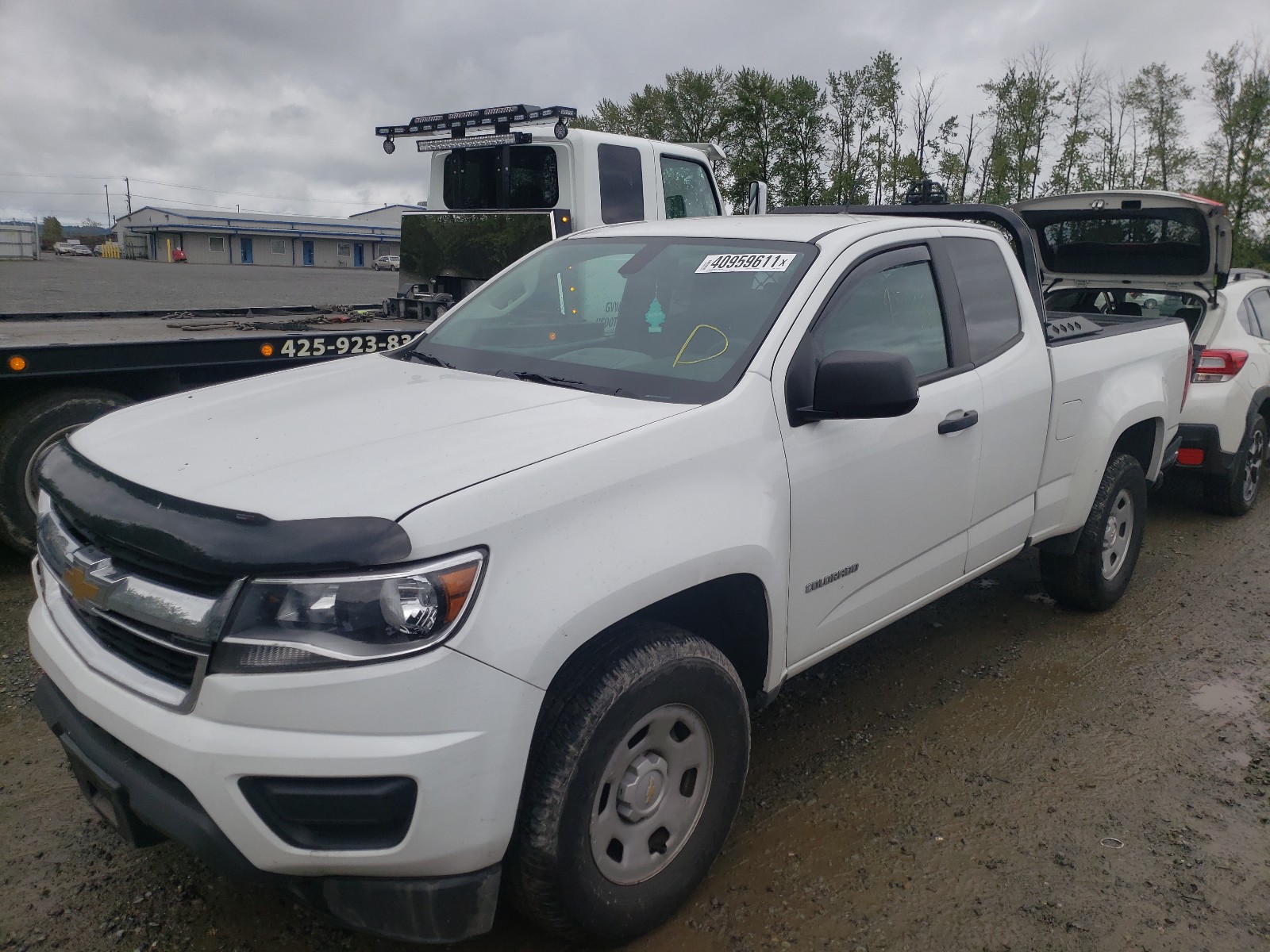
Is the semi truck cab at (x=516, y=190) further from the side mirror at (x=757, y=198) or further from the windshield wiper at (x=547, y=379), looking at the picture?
the windshield wiper at (x=547, y=379)

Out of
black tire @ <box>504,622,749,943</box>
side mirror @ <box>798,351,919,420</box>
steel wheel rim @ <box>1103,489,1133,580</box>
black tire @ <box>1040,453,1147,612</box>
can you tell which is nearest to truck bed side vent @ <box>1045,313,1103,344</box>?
black tire @ <box>1040,453,1147,612</box>

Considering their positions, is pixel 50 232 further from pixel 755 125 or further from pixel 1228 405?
pixel 1228 405

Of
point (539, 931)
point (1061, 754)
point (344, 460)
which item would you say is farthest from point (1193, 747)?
point (344, 460)

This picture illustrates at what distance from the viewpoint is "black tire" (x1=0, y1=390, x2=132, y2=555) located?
4777 mm

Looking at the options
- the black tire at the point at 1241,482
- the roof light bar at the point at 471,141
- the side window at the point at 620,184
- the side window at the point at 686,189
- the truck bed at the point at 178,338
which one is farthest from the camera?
the side window at the point at 686,189

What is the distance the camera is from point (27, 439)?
189 inches

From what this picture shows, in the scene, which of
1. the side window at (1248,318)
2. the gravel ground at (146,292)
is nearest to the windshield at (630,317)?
the side window at (1248,318)

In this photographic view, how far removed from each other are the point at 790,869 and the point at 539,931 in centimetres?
78

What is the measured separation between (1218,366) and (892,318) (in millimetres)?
4423

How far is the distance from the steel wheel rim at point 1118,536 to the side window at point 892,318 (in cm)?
177

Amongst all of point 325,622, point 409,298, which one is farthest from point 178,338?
point 325,622

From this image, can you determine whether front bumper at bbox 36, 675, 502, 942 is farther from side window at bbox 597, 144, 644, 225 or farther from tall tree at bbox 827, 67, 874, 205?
tall tree at bbox 827, 67, 874, 205

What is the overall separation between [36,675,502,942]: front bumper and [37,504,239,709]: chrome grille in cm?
19

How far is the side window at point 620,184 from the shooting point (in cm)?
734
